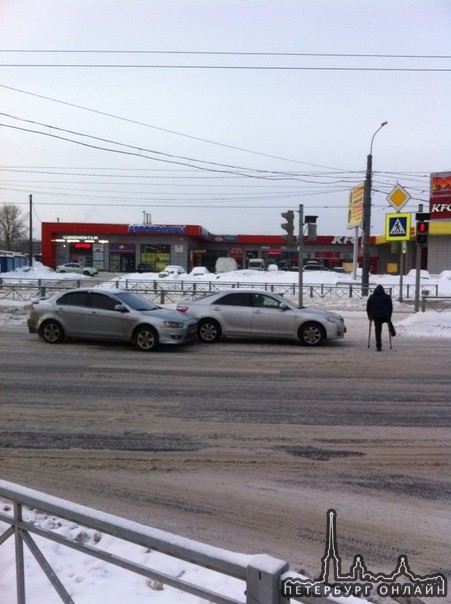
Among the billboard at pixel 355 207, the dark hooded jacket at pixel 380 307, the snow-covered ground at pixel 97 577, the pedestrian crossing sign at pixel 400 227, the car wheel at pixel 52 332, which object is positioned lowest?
the snow-covered ground at pixel 97 577

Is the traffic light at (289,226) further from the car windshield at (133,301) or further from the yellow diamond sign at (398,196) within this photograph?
the yellow diamond sign at (398,196)

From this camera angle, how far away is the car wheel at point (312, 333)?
1430 cm

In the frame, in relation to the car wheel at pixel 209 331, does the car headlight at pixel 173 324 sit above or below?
above

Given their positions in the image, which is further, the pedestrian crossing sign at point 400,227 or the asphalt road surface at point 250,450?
the pedestrian crossing sign at point 400,227

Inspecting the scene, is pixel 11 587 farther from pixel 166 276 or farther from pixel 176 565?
pixel 166 276

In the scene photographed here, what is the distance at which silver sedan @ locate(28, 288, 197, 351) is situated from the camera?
43.0ft

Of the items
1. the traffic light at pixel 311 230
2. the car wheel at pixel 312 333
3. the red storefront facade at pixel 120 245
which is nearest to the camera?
the car wheel at pixel 312 333

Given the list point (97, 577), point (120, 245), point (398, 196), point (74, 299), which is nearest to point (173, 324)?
point (74, 299)

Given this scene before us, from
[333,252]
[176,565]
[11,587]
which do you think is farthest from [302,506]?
[333,252]

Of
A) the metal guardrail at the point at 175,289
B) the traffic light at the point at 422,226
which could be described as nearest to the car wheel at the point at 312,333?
the traffic light at the point at 422,226

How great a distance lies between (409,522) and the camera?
4.38 m

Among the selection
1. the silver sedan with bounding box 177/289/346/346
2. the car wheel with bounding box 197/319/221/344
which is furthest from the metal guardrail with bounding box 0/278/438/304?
the silver sedan with bounding box 177/289/346/346

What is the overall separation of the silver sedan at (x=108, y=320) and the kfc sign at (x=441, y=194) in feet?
101

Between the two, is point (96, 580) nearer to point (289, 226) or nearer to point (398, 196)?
point (289, 226)
